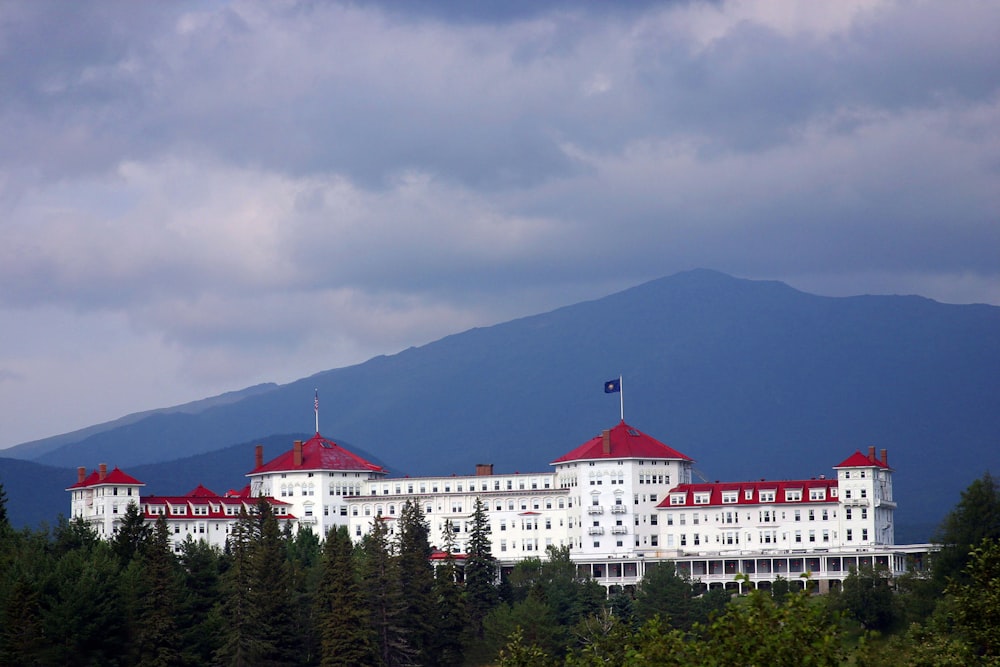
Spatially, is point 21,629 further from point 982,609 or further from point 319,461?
point 319,461

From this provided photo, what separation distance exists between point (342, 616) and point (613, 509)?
4425 centimetres

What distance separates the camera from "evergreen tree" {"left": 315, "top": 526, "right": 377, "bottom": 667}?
112125 mm

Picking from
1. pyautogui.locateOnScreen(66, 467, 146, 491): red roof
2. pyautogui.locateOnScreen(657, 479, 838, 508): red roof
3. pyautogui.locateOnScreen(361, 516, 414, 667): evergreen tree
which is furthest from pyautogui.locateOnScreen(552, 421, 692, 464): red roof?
pyautogui.locateOnScreen(66, 467, 146, 491): red roof

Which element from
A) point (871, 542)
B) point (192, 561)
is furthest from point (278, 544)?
point (871, 542)

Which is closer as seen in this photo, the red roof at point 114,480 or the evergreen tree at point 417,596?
the evergreen tree at point 417,596

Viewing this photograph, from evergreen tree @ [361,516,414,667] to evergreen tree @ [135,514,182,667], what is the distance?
43.1ft

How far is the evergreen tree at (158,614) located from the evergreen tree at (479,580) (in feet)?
81.6

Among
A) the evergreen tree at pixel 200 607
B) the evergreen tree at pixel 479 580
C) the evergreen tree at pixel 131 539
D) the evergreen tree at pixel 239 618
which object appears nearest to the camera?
the evergreen tree at pixel 239 618

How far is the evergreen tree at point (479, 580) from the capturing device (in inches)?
5192

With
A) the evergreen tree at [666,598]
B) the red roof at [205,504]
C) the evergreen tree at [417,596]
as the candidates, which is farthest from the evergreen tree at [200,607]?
the red roof at [205,504]

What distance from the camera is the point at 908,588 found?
422 ft

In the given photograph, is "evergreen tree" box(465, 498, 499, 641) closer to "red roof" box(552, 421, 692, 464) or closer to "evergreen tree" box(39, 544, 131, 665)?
"red roof" box(552, 421, 692, 464)

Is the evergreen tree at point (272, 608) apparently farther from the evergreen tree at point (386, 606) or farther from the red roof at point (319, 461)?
the red roof at point (319, 461)

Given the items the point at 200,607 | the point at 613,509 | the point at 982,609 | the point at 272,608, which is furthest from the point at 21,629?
the point at 613,509
